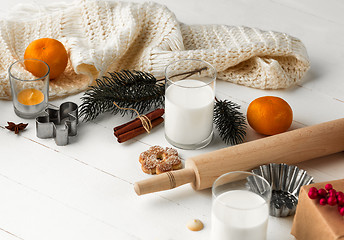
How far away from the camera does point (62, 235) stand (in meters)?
1.08

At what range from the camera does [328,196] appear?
3.28 ft


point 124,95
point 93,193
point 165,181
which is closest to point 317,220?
point 165,181

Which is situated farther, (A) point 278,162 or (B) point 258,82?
(B) point 258,82

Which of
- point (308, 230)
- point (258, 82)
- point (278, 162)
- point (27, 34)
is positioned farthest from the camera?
point (27, 34)

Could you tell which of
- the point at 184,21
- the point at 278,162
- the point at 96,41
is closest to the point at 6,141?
the point at 96,41

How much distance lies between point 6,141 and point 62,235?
14.6 inches

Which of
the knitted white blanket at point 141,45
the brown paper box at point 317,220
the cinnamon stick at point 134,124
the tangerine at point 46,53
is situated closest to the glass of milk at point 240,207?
the brown paper box at point 317,220

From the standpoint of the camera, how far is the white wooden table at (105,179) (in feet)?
3.62

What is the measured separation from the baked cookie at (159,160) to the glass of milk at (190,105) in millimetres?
52

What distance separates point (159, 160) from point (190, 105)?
15 centimetres

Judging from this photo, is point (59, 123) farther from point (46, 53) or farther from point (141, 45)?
point (141, 45)

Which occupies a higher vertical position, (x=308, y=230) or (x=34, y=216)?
(x=308, y=230)

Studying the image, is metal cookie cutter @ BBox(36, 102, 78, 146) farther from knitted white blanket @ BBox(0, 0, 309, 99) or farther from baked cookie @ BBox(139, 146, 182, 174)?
baked cookie @ BBox(139, 146, 182, 174)

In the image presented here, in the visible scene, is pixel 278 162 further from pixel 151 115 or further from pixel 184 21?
pixel 184 21
